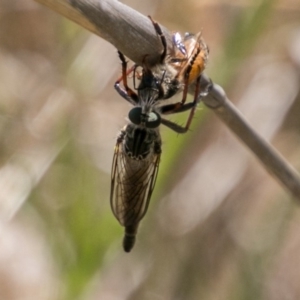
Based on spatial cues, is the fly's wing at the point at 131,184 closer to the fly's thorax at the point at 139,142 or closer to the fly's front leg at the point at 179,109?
the fly's thorax at the point at 139,142

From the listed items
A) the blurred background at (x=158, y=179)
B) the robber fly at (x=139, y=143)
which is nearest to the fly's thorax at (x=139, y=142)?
the robber fly at (x=139, y=143)

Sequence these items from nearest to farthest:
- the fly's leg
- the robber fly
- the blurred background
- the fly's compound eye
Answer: the fly's leg, the robber fly, the fly's compound eye, the blurred background

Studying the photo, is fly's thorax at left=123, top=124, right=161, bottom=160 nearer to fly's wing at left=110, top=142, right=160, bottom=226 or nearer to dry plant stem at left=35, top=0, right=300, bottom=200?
fly's wing at left=110, top=142, right=160, bottom=226

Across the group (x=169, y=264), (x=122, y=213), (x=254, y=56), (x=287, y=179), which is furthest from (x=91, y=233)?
(x=254, y=56)

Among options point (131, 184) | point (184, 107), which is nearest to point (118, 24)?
point (184, 107)

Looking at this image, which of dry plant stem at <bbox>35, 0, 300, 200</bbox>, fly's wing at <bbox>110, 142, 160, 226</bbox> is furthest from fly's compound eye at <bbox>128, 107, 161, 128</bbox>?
dry plant stem at <bbox>35, 0, 300, 200</bbox>

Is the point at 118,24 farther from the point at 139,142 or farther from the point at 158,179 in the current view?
the point at 158,179

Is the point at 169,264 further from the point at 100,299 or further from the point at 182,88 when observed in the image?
the point at 182,88
